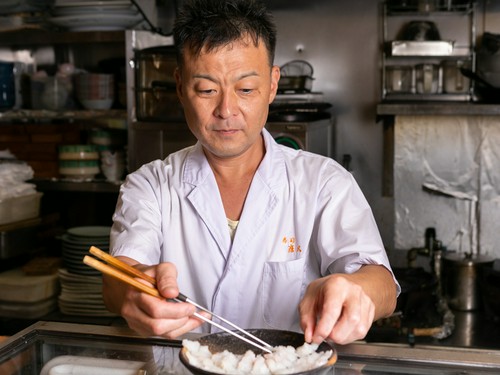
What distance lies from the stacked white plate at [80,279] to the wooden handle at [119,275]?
86.4 inches

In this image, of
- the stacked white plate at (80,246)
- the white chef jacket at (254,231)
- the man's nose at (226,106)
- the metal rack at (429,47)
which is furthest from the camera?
the metal rack at (429,47)

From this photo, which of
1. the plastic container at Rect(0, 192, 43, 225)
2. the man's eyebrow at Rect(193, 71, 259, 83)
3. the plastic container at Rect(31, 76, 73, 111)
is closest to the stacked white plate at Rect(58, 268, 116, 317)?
the plastic container at Rect(0, 192, 43, 225)

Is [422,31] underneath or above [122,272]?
above

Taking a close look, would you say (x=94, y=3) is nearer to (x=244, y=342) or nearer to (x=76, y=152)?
(x=76, y=152)

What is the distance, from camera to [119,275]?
4.27ft

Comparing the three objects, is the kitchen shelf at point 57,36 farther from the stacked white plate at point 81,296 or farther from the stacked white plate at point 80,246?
the stacked white plate at point 81,296

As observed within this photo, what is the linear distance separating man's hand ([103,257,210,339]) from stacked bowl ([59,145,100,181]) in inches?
98.5

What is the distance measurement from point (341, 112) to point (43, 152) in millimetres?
1657

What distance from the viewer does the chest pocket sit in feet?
6.38

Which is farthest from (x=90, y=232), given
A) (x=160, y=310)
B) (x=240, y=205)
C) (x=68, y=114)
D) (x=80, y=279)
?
(x=160, y=310)

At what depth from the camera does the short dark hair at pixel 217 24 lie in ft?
5.97

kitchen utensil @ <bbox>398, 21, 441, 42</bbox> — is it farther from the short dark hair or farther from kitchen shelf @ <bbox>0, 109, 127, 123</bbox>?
the short dark hair

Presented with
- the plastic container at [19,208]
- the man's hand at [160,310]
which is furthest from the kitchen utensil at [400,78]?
the man's hand at [160,310]

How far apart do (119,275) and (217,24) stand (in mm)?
796
